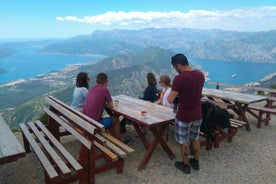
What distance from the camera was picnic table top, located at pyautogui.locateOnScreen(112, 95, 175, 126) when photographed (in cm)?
439

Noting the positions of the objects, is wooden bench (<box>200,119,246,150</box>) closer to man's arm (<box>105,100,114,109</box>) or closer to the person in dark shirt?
the person in dark shirt

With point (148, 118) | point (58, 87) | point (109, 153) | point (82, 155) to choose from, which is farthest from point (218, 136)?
point (58, 87)

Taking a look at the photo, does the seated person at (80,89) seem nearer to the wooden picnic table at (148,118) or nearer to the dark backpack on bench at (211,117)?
the wooden picnic table at (148,118)

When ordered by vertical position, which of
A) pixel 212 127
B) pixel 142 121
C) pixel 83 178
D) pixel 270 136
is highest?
pixel 142 121

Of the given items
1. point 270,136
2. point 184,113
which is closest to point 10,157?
point 184,113

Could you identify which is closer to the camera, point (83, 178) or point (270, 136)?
point (83, 178)

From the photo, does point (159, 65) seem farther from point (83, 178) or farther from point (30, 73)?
point (83, 178)

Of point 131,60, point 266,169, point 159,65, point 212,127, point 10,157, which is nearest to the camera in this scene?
point 10,157

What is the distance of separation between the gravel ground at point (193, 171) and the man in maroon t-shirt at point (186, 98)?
52cm

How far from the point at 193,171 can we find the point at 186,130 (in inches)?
36.6

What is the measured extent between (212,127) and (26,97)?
12826 cm

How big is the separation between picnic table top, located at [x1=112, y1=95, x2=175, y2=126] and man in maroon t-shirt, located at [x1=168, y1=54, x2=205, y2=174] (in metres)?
0.43

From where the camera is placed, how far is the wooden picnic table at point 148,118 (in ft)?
14.4

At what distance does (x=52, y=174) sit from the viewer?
10.2ft
